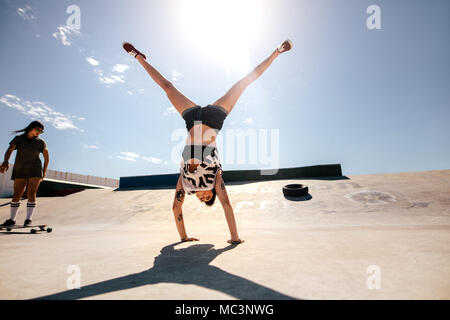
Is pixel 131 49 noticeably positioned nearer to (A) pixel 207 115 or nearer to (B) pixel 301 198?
(A) pixel 207 115

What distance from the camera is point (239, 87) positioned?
3.02 metres

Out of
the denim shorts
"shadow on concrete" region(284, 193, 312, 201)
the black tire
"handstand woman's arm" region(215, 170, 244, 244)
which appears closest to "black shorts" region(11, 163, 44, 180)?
the denim shorts

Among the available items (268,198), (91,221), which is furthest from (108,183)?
(268,198)

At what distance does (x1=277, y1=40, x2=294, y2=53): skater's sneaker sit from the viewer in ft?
10.7

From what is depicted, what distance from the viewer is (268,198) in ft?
28.9

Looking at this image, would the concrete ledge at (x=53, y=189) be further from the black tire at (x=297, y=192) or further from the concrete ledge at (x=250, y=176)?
the black tire at (x=297, y=192)

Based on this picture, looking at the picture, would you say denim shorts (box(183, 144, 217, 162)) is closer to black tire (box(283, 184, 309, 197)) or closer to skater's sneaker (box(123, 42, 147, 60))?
skater's sneaker (box(123, 42, 147, 60))

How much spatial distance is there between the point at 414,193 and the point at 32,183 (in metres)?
10.8

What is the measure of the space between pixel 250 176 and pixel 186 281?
574 inches

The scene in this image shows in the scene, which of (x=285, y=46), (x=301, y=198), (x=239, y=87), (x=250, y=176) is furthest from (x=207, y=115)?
(x=250, y=176)

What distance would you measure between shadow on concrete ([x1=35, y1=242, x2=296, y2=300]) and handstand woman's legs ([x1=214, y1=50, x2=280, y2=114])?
1.90 m

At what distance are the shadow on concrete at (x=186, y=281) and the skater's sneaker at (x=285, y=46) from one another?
3.00m

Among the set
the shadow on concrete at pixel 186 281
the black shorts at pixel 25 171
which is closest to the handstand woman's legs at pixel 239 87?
the shadow on concrete at pixel 186 281
